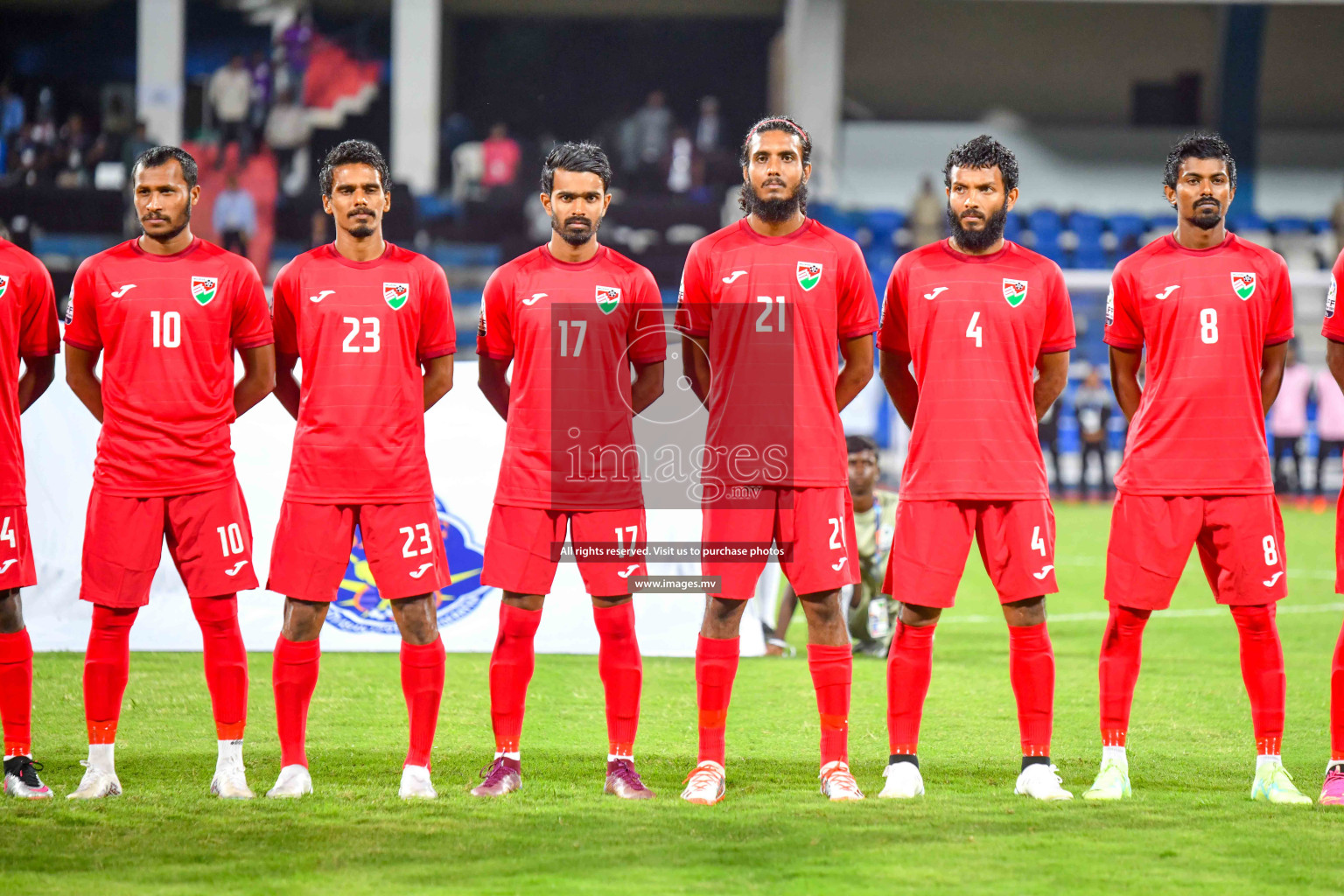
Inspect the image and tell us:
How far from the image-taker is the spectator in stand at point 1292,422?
18.5m

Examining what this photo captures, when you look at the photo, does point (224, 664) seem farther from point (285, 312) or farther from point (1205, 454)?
point (1205, 454)

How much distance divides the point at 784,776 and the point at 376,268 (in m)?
2.45

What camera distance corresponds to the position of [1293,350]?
781 inches

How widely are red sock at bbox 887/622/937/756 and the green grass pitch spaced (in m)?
0.22

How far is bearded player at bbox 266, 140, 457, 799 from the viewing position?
16.7ft

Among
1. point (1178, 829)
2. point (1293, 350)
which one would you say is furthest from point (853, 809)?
point (1293, 350)

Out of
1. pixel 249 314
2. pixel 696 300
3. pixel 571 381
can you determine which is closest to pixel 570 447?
pixel 571 381

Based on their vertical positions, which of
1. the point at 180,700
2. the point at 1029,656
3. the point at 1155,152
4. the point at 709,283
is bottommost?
the point at 180,700

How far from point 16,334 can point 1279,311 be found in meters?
4.58

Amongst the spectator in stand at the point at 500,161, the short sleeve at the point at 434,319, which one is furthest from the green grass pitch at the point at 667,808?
the spectator in stand at the point at 500,161

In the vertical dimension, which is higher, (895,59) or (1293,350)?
(895,59)

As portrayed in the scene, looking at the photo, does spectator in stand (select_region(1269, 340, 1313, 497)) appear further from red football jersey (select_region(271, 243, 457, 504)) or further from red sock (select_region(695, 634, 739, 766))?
red football jersey (select_region(271, 243, 457, 504))

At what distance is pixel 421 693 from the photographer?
517cm

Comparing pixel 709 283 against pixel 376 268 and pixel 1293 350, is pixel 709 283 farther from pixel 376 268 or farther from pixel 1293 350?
pixel 1293 350
